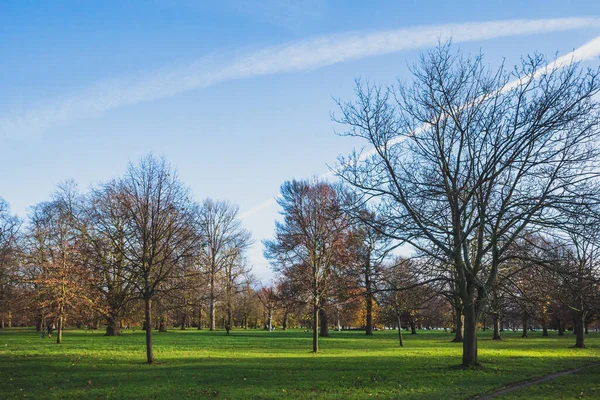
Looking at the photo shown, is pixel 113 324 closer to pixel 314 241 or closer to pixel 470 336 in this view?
pixel 314 241

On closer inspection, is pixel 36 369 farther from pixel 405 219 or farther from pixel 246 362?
pixel 405 219

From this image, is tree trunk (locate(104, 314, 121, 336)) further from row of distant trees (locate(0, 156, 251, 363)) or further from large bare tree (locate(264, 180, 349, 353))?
large bare tree (locate(264, 180, 349, 353))

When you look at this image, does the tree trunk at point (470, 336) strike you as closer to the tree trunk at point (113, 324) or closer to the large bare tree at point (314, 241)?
the large bare tree at point (314, 241)

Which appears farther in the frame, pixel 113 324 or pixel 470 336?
pixel 113 324

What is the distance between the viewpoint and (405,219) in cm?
1900

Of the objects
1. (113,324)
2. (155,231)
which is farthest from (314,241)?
(113,324)

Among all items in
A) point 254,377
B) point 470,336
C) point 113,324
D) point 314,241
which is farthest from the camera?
point 113,324

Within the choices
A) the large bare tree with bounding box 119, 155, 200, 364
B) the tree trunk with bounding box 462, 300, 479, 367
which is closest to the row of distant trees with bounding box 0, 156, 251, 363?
the large bare tree with bounding box 119, 155, 200, 364

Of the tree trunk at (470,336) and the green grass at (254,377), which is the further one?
the tree trunk at (470,336)

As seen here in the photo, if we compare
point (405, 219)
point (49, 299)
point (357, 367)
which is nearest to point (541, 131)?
point (405, 219)

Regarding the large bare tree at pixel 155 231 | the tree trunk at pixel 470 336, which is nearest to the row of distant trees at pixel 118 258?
the large bare tree at pixel 155 231

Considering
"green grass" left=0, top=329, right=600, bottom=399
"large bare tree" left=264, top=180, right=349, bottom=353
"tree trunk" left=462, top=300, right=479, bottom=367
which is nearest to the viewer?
"green grass" left=0, top=329, right=600, bottom=399

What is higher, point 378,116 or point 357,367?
point 378,116

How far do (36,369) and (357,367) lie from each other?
41.4 feet
